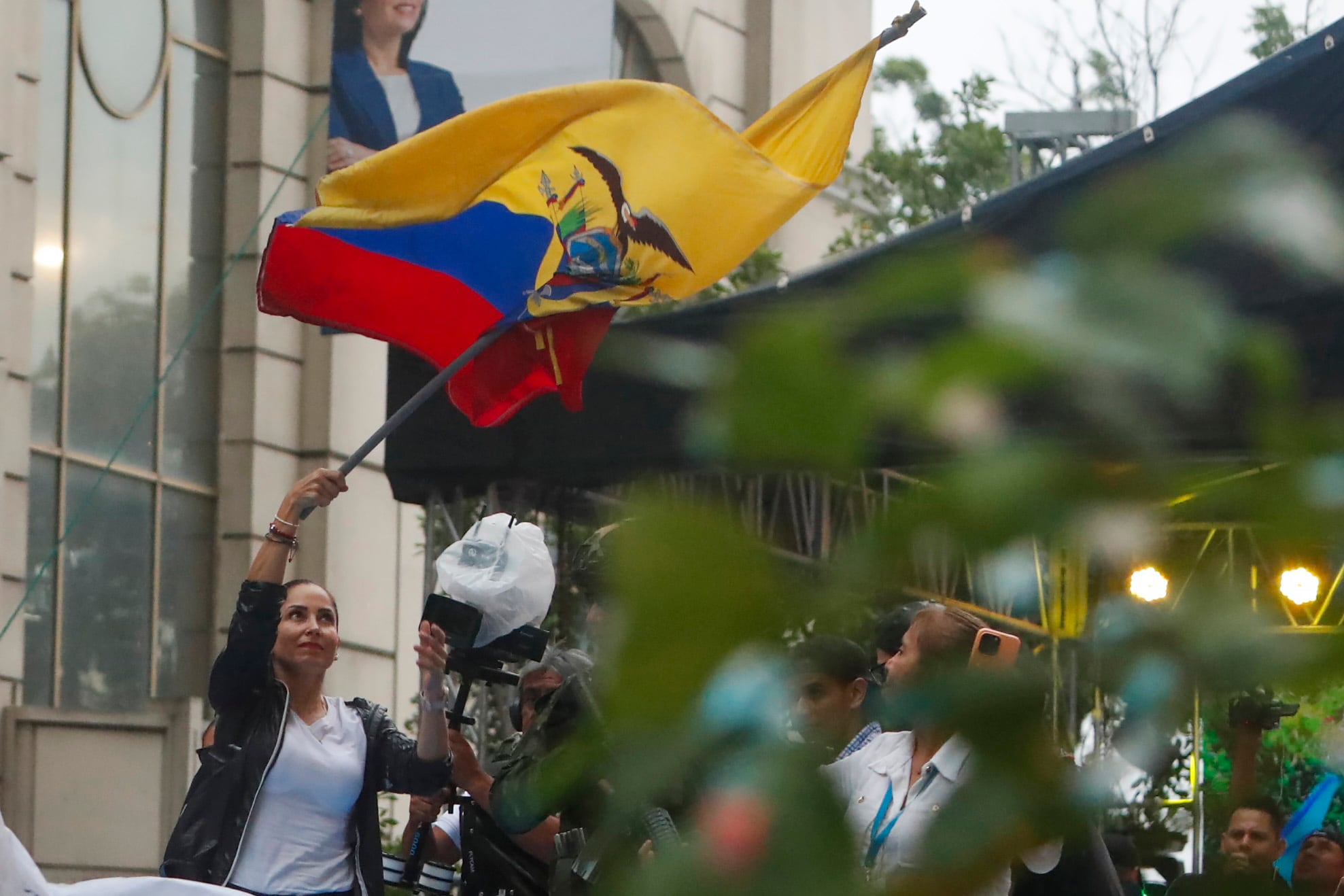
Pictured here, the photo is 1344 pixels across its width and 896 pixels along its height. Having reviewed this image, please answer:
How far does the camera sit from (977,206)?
182 inches

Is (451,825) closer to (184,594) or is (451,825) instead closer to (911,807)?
(911,807)

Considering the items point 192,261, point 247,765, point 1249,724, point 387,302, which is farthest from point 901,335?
point 192,261

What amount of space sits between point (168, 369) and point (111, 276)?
82cm

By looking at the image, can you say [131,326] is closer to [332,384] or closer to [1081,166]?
[332,384]

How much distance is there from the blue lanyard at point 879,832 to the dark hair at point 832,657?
38 mm

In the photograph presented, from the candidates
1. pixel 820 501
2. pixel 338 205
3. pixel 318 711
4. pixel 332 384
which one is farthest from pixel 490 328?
pixel 332 384

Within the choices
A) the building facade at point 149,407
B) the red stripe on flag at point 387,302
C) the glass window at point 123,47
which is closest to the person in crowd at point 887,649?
the red stripe on flag at point 387,302

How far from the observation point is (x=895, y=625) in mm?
591

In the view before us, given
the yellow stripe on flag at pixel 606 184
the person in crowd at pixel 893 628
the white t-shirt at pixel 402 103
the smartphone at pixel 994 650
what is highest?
the white t-shirt at pixel 402 103

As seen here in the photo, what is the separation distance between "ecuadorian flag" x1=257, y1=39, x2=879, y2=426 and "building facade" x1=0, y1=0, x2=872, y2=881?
3525mm

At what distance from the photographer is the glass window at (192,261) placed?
10.7 m

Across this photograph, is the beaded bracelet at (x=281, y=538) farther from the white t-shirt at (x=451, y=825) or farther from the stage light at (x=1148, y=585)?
the stage light at (x=1148, y=585)

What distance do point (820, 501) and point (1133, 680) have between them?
16 centimetres

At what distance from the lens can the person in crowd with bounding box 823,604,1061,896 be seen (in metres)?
0.54
